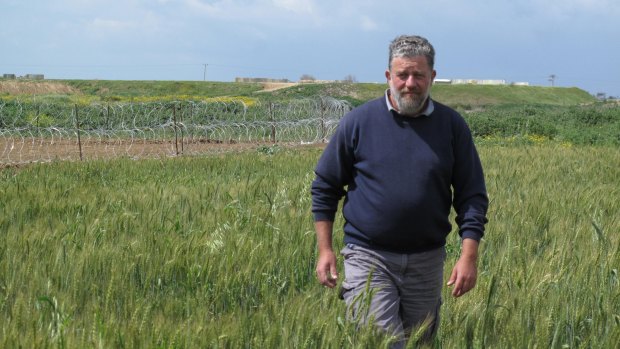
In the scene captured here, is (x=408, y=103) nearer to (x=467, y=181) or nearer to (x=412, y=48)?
(x=412, y=48)

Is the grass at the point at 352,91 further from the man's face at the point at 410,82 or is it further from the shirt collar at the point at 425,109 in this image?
the man's face at the point at 410,82

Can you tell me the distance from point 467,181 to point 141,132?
939 inches

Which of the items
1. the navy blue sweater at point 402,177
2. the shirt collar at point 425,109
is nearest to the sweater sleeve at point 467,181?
the navy blue sweater at point 402,177

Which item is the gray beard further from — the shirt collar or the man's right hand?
the man's right hand

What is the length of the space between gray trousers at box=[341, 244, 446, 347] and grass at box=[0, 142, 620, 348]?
13cm

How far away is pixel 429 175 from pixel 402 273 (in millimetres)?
401

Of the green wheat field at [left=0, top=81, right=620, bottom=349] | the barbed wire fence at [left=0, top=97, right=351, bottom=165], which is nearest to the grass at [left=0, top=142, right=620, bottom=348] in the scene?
the green wheat field at [left=0, top=81, right=620, bottom=349]

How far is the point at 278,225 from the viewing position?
A: 5.36m

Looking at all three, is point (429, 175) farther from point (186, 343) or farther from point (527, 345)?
point (186, 343)

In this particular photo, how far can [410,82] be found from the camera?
3.03 metres

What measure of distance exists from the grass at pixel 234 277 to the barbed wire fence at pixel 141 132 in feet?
31.3

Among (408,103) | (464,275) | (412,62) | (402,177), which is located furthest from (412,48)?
(464,275)

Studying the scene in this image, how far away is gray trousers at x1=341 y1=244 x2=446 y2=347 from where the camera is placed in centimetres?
305

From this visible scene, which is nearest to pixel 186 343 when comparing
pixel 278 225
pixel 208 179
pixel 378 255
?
pixel 378 255
